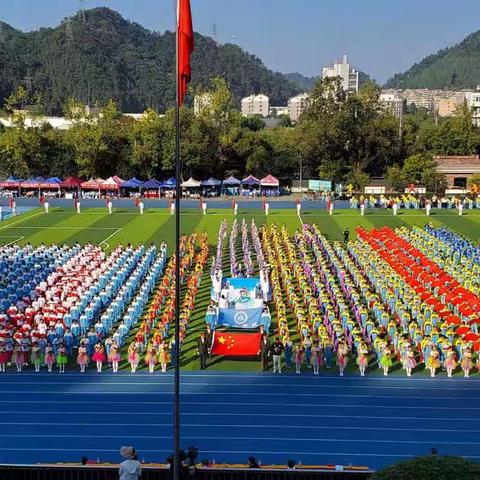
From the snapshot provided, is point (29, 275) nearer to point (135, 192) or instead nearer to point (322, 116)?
point (135, 192)

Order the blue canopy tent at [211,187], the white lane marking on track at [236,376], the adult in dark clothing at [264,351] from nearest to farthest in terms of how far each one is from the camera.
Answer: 1. the white lane marking on track at [236,376]
2. the adult in dark clothing at [264,351]
3. the blue canopy tent at [211,187]

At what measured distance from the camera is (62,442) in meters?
13.2

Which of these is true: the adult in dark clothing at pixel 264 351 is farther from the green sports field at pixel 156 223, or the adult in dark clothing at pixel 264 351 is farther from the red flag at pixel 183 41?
the green sports field at pixel 156 223

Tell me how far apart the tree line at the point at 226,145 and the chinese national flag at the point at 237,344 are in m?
39.9

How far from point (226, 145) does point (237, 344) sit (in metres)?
44.8

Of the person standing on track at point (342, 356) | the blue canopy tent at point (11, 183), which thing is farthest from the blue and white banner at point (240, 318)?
the blue canopy tent at point (11, 183)

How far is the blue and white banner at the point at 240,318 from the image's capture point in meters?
19.2

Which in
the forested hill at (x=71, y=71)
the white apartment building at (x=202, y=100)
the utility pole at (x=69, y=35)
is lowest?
the white apartment building at (x=202, y=100)

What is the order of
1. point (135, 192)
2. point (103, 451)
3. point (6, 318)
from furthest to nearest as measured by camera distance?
point (135, 192), point (6, 318), point (103, 451)

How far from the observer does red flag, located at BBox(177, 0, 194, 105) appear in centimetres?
887

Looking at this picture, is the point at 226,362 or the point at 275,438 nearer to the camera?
the point at 275,438

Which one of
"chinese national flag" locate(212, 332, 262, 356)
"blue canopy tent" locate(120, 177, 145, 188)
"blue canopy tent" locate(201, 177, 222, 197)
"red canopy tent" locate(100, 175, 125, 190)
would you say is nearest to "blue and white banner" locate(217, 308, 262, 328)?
"chinese national flag" locate(212, 332, 262, 356)

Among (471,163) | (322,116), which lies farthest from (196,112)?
(471,163)

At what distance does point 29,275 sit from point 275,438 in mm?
12976
